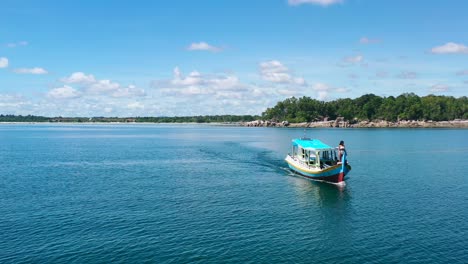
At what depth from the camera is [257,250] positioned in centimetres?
3325

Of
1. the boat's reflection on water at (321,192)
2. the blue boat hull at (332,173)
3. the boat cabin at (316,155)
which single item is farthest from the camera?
the boat cabin at (316,155)

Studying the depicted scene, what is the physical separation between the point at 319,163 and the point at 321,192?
10.5 meters

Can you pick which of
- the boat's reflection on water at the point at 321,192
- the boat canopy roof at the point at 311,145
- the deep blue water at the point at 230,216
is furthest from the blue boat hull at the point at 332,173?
the boat canopy roof at the point at 311,145

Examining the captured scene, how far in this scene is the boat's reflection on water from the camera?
5041 centimetres

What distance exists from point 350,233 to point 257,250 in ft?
33.4

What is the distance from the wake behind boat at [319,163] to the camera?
60.8 m

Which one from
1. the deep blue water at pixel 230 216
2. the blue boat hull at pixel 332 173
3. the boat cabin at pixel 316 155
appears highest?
the boat cabin at pixel 316 155

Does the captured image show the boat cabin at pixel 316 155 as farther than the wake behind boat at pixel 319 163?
Yes

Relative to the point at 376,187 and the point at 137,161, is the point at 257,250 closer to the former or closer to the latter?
the point at 376,187

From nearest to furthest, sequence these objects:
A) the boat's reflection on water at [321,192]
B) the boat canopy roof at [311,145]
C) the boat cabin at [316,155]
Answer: the boat's reflection on water at [321,192], the boat cabin at [316,155], the boat canopy roof at [311,145]

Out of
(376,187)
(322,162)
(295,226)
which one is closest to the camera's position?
(295,226)

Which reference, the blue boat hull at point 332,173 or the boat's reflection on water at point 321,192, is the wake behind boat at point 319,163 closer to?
the blue boat hull at point 332,173

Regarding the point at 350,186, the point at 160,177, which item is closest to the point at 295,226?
the point at 350,186

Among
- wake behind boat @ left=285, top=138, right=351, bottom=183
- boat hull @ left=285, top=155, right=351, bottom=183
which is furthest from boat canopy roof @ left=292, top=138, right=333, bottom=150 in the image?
boat hull @ left=285, top=155, right=351, bottom=183
